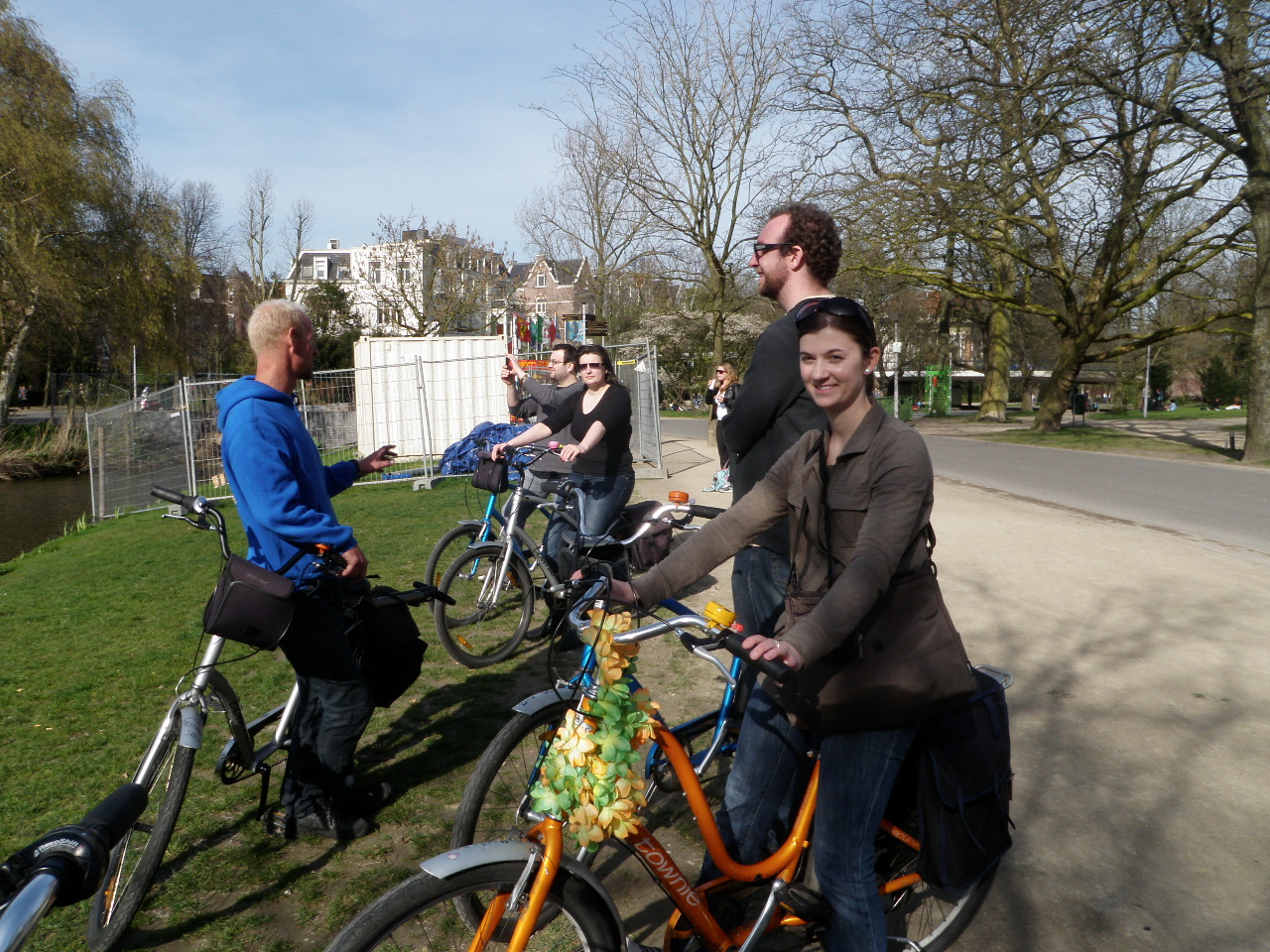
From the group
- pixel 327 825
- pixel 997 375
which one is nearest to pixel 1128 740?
pixel 327 825

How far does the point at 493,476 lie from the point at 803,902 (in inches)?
147

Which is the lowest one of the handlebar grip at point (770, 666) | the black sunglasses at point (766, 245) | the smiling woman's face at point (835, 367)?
the handlebar grip at point (770, 666)

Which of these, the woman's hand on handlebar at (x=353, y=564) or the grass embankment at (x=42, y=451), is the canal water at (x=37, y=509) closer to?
the grass embankment at (x=42, y=451)

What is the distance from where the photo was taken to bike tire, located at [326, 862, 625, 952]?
1.89 metres

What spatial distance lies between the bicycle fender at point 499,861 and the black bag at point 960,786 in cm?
87

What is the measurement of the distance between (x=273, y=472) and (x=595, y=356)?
10.6ft

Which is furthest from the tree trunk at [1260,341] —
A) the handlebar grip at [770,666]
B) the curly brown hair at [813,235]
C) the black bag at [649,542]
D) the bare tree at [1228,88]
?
the handlebar grip at [770,666]

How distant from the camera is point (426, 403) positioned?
16.1m

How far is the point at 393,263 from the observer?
3503cm

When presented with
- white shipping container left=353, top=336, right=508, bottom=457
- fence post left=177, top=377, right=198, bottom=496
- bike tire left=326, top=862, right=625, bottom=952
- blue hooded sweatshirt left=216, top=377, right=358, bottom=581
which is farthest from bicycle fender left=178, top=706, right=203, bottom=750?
white shipping container left=353, top=336, right=508, bottom=457

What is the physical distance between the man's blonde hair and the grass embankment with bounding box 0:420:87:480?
20.6 meters

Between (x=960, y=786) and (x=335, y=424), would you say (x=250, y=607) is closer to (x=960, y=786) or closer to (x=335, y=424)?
(x=960, y=786)

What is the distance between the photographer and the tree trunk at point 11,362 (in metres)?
22.6

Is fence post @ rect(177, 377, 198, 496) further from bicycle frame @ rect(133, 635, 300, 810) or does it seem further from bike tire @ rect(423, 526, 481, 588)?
bicycle frame @ rect(133, 635, 300, 810)
